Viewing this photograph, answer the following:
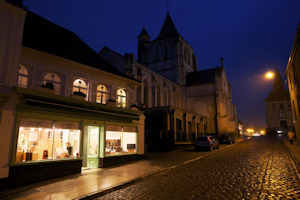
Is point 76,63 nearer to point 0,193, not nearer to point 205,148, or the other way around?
point 0,193

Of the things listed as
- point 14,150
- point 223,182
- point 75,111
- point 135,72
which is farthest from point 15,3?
point 135,72

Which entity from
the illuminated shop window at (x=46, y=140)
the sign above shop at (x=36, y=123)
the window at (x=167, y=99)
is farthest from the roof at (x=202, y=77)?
the sign above shop at (x=36, y=123)

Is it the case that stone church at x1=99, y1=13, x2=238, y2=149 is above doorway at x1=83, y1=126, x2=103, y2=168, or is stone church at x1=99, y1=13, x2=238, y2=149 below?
above

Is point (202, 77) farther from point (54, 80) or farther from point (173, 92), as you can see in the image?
point (54, 80)

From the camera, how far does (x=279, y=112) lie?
8506 centimetres

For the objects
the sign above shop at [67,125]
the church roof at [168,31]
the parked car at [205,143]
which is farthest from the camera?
the church roof at [168,31]

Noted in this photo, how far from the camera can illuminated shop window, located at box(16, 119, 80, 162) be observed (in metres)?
Answer: 8.49

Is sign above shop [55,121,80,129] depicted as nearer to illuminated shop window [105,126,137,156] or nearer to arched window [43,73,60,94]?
arched window [43,73,60,94]

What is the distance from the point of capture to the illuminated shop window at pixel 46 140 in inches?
334

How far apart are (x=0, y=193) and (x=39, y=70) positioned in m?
5.79

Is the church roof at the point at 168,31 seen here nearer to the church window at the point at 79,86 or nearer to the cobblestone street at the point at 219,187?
Answer: the church window at the point at 79,86

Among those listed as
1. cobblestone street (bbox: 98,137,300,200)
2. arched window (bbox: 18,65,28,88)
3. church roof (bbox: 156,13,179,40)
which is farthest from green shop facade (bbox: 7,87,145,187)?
church roof (bbox: 156,13,179,40)

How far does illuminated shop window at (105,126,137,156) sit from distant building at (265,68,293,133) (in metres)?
80.8

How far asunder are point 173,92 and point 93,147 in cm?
3404
